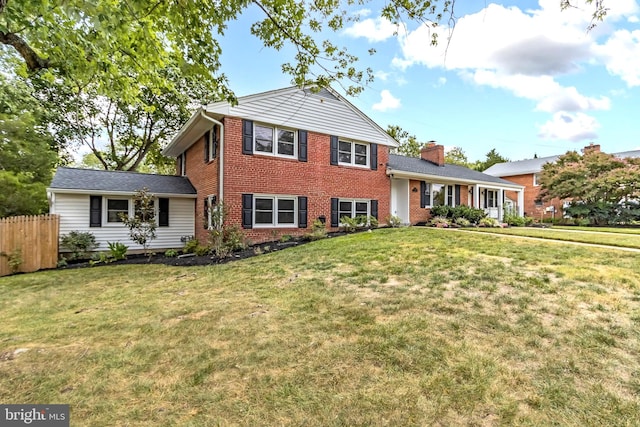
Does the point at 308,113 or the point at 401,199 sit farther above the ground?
the point at 308,113

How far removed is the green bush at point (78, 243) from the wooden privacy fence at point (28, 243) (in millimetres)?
718

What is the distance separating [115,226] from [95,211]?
0.89 meters

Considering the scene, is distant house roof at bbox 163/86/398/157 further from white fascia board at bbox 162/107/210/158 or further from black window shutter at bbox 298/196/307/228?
black window shutter at bbox 298/196/307/228

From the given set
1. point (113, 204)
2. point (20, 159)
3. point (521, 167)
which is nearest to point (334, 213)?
point (113, 204)

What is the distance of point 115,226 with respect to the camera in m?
12.4

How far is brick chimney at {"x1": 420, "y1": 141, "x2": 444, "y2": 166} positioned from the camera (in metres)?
19.7

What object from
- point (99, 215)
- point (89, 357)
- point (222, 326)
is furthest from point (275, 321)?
point (99, 215)

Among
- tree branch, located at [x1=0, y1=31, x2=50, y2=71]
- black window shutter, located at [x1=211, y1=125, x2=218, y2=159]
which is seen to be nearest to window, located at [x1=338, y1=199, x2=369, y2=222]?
black window shutter, located at [x1=211, y1=125, x2=218, y2=159]

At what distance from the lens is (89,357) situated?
3215mm

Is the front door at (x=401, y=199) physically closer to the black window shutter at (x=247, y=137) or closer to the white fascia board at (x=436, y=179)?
the white fascia board at (x=436, y=179)

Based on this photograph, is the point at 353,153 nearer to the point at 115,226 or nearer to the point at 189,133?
the point at 189,133

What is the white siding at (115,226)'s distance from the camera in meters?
11.6

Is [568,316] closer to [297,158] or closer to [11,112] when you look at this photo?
[297,158]

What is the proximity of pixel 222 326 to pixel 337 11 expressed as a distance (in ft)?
18.6
